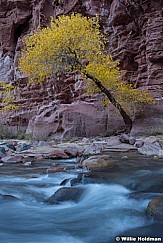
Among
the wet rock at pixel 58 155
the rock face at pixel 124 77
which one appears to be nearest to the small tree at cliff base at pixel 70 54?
the rock face at pixel 124 77

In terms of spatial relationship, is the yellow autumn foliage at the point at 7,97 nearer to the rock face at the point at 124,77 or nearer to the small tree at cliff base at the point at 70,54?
the rock face at the point at 124,77

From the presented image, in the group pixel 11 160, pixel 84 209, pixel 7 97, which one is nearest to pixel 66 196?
pixel 84 209

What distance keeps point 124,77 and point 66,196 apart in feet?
51.1

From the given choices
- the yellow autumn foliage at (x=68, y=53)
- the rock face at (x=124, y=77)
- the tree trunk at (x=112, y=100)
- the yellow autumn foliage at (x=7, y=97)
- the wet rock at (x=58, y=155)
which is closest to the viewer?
the wet rock at (x=58, y=155)

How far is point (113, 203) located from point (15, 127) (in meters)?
22.9

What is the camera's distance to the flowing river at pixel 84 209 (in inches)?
127

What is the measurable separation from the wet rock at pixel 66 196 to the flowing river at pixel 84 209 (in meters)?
0.08

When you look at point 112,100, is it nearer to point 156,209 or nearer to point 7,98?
point 156,209

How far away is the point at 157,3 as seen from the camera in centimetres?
1802

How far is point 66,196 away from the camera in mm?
4430

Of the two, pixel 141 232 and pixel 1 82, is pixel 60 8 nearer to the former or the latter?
pixel 1 82

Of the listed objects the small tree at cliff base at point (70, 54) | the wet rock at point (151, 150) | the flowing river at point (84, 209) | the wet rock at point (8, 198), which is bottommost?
the wet rock at point (151, 150)

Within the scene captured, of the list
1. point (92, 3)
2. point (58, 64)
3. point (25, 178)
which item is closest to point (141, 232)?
point (25, 178)

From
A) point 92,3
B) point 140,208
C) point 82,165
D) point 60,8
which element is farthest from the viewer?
point 60,8
